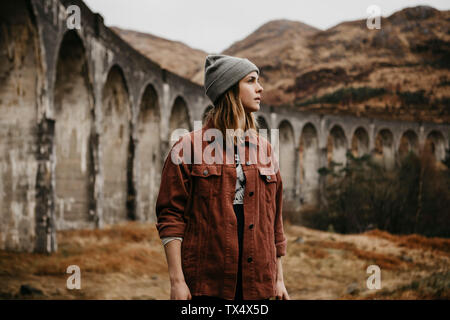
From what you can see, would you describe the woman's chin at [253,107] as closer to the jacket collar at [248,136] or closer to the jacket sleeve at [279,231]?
the jacket collar at [248,136]

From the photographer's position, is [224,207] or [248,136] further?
[248,136]

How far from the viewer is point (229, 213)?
180 centimetres

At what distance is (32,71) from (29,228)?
291 centimetres

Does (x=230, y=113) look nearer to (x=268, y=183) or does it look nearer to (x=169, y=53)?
(x=268, y=183)

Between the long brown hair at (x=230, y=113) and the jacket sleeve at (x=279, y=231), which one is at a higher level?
the long brown hair at (x=230, y=113)

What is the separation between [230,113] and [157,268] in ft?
22.4

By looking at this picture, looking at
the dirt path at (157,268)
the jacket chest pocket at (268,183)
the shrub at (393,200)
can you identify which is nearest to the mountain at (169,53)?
the shrub at (393,200)

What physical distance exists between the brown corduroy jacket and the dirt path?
4.46 metres

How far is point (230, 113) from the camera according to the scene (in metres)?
1.92

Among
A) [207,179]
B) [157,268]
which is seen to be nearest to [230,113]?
[207,179]

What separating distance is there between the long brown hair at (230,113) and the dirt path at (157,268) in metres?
4.65

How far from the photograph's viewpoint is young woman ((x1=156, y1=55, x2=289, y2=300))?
5.81 feet

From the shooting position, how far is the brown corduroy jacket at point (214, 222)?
1.77m
